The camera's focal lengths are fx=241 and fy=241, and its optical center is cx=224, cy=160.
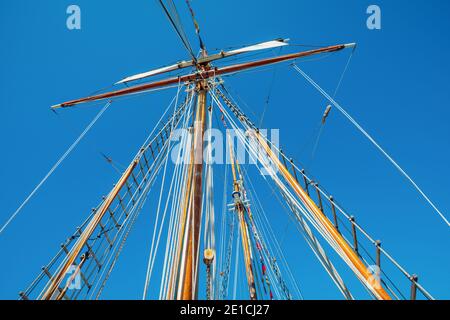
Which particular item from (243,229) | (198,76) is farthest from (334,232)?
(243,229)

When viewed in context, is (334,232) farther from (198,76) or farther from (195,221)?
(198,76)

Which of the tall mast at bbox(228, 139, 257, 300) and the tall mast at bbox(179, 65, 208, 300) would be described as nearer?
the tall mast at bbox(179, 65, 208, 300)

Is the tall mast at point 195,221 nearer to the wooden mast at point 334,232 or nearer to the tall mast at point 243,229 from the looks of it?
the wooden mast at point 334,232

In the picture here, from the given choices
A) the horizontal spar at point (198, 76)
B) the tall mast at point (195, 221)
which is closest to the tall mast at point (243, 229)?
the horizontal spar at point (198, 76)

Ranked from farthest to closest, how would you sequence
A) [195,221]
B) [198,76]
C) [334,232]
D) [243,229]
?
1. [243,229]
2. [198,76]
3. [195,221]
4. [334,232]

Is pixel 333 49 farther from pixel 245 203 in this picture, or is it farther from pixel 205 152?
pixel 245 203

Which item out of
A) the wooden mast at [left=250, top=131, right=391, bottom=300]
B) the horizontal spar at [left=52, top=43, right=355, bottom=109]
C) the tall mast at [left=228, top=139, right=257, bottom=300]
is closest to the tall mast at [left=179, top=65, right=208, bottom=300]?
the horizontal spar at [left=52, top=43, right=355, bottom=109]

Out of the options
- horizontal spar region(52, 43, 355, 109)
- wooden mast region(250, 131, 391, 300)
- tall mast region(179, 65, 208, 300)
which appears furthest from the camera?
horizontal spar region(52, 43, 355, 109)

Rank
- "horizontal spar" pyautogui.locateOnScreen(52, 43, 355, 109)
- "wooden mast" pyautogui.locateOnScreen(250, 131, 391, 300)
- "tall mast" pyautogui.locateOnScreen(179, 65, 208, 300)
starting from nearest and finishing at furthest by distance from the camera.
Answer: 1. "wooden mast" pyautogui.locateOnScreen(250, 131, 391, 300)
2. "tall mast" pyautogui.locateOnScreen(179, 65, 208, 300)
3. "horizontal spar" pyautogui.locateOnScreen(52, 43, 355, 109)

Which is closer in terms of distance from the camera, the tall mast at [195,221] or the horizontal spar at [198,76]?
the tall mast at [195,221]

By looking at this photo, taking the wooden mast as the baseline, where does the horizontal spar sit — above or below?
above

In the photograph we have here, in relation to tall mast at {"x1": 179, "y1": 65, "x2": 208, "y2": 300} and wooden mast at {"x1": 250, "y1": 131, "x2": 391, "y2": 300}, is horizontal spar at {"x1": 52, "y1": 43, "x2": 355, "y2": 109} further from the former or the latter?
wooden mast at {"x1": 250, "y1": 131, "x2": 391, "y2": 300}

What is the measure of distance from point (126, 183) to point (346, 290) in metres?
6.38

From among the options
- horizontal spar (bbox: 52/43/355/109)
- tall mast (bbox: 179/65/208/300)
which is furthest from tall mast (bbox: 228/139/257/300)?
tall mast (bbox: 179/65/208/300)
